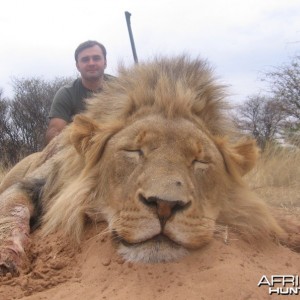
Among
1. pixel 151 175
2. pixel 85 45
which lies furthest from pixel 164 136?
pixel 85 45

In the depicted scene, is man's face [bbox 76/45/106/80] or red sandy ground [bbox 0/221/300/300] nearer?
red sandy ground [bbox 0/221/300/300]

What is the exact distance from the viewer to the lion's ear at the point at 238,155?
10.9 ft

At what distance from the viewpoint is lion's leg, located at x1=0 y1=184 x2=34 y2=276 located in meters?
2.95


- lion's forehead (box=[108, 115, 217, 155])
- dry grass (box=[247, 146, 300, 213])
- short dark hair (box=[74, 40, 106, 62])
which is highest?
short dark hair (box=[74, 40, 106, 62])

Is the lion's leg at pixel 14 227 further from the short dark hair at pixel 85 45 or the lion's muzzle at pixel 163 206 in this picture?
the short dark hair at pixel 85 45

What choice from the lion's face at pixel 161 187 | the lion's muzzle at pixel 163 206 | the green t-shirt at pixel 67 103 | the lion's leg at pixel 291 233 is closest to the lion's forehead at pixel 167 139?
the lion's face at pixel 161 187

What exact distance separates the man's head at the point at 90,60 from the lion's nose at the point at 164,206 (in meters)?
4.11

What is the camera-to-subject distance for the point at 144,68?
378cm

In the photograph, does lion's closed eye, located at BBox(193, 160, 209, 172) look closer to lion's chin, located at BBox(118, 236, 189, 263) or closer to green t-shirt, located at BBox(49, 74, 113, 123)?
lion's chin, located at BBox(118, 236, 189, 263)

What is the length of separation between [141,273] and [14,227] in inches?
40.0

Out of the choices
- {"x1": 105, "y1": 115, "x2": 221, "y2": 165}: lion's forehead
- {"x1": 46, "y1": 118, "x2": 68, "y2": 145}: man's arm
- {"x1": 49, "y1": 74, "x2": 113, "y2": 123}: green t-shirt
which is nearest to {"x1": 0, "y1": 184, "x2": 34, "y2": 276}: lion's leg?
{"x1": 105, "y1": 115, "x2": 221, "y2": 165}: lion's forehead

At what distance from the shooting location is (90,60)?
6613 mm

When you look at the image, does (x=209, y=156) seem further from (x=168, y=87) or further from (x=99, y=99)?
(x=99, y=99)

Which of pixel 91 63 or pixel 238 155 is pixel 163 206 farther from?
pixel 91 63
